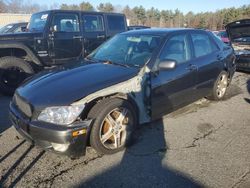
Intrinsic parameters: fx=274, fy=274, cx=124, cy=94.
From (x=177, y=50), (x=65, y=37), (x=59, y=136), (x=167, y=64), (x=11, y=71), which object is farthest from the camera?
(x=65, y=37)

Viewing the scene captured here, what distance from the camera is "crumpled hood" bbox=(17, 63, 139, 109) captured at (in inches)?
130

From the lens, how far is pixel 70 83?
3.60m

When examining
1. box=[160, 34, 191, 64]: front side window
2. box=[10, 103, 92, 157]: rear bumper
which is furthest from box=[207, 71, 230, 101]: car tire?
box=[10, 103, 92, 157]: rear bumper

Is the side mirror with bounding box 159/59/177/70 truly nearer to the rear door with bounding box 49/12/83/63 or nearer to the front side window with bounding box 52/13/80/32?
the rear door with bounding box 49/12/83/63

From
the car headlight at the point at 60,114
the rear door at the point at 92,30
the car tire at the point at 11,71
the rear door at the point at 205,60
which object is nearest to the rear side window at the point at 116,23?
the rear door at the point at 92,30

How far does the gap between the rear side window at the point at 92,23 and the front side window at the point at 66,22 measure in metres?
0.28

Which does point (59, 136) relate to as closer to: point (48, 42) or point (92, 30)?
point (48, 42)

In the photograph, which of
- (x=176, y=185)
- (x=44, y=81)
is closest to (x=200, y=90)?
(x=176, y=185)

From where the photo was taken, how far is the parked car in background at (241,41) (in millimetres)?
8505

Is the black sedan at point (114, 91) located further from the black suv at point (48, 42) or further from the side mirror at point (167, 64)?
the black suv at point (48, 42)

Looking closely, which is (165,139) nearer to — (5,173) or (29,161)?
(29,161)

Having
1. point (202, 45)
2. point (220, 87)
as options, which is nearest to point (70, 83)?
point (202, 45)

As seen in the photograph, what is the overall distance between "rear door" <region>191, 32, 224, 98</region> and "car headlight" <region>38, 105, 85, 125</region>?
8.40 feet

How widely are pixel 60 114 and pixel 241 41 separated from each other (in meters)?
7.65
